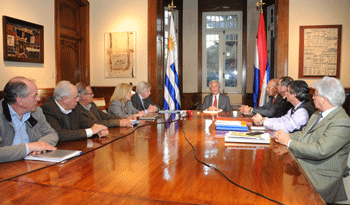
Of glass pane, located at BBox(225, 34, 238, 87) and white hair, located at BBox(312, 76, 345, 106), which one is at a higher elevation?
glass pane, located at BBox(225, 34, 238, 87)

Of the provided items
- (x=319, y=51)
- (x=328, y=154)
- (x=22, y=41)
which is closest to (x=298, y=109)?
(x=328, y=154)

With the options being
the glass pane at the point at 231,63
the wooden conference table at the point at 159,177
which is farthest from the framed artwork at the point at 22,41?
the glass pane at the point at 231,63

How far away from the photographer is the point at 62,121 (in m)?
2.47

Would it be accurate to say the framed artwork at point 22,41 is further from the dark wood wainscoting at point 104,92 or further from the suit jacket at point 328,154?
the suit jacket at point 328,154

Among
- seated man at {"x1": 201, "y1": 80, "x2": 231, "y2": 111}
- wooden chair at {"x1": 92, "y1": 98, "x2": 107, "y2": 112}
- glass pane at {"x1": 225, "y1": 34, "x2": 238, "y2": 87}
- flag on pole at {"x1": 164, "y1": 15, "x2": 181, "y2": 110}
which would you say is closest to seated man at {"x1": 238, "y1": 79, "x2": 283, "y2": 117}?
seated man at {"x1": 201, "y1": 80, "x2": 231, "y2": 111}

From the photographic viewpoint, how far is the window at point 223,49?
8.52m

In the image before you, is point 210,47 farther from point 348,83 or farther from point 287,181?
point 287,181

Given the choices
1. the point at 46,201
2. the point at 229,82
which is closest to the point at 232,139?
the point at 46,201

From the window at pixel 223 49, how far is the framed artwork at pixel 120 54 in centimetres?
312

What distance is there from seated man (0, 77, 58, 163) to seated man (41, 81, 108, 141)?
18cm

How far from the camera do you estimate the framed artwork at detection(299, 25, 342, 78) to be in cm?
526

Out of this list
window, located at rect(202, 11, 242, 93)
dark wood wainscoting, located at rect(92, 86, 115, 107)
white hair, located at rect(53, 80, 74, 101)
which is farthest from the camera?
window, located at rect(202, 11, 242, 93)

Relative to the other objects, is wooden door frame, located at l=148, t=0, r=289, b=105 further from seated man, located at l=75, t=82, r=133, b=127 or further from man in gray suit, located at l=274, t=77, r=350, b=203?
man in gray suit, located at l=274, t=77, r=350, b=203

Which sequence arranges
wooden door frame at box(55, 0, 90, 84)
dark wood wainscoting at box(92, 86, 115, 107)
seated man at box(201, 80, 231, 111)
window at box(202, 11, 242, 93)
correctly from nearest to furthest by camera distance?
1. seated man at box(201, 80, 231, 111)
2. wooden door frame at box(55, 0, 90, 84)
3. dark wood wainscoting at box(92, 86, 115, 107)
4. window at box(202, 11, 242, 93)
